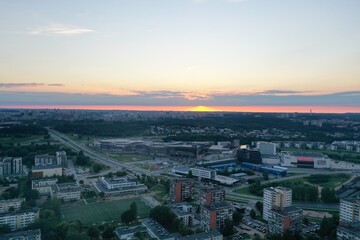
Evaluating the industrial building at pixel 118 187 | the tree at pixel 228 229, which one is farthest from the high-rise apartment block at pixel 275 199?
the industrial building at pixel 118 187

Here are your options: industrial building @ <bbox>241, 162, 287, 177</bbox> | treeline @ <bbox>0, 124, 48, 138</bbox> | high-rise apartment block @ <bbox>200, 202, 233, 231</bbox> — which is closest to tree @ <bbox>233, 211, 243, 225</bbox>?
high-rise apartment block @ <bbox>200, 202, 233, 231</bbox>

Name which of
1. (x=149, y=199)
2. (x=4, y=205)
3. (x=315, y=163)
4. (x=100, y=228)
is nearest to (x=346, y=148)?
(x=315, y=163)

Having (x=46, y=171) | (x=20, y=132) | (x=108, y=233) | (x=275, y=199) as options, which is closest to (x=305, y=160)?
(x=275, y=199)

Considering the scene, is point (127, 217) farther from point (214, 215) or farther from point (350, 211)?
point (350, 211)

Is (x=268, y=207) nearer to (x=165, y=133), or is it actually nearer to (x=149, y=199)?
(x=149, y=199)

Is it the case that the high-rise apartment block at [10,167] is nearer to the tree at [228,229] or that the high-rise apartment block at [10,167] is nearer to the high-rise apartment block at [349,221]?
the tree at [228,229]

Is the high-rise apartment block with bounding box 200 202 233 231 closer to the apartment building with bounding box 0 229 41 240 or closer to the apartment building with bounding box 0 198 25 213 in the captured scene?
the apartment building with bounding box 0 229 41 240

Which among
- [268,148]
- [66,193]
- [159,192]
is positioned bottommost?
[159,192]
